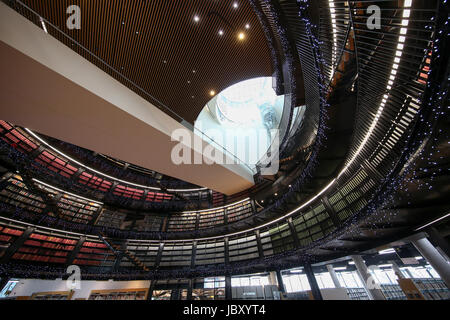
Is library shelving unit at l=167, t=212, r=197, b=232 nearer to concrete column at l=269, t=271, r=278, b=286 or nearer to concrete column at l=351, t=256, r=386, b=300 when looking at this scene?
concrete column at l=269, t=271, r=278, b=286

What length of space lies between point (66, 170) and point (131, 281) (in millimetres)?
6732

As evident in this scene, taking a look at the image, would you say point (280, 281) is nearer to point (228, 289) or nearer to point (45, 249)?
point (228, 289)

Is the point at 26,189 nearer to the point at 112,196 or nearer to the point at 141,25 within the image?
the point at 112,196

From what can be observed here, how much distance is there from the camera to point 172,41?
6.16 metres

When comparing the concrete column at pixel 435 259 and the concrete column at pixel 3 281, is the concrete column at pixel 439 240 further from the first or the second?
the concrete column at pixel 3 281

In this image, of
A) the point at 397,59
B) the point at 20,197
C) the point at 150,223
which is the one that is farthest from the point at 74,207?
the point at 397,59

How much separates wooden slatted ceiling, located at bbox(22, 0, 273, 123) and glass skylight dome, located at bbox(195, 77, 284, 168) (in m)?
5.17

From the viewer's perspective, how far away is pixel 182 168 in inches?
246

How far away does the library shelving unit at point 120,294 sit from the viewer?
822 centimetres

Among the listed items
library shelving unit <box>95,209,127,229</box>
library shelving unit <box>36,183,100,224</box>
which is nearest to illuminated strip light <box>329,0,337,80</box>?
library shelving unit <box>36,183,100,224</box>

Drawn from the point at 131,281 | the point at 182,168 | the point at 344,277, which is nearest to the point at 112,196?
the point at 131,281

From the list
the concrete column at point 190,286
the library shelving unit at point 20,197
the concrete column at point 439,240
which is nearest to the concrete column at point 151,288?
the concrete column at point 190,286

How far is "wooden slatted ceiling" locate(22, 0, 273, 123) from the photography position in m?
5.29

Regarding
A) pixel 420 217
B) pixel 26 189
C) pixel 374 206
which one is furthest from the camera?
pixel 26 189
